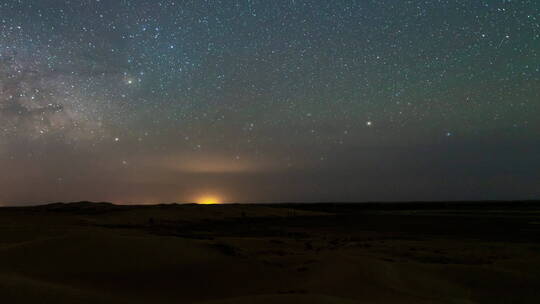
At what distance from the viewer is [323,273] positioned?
8617mm

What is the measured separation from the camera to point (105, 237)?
10.1m

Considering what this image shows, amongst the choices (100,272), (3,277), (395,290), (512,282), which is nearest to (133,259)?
(100,272)

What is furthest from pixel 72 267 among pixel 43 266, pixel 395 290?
pixel 395 290

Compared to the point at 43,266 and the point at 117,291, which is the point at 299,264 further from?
the point at 43,266

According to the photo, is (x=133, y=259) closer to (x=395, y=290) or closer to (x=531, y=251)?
(x=395, y=290)

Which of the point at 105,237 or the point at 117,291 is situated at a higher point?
the point at 105,237

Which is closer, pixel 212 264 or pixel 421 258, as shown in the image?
pixel 212 264

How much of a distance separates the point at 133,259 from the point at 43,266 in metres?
1.82

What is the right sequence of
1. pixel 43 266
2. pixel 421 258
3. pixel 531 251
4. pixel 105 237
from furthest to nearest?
pixel 531 251 → pixel 421 258 → pixel 105 237 → pixel 43 266

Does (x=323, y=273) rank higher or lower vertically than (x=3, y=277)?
lower

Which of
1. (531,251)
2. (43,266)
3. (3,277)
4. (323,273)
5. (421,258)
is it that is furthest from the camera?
(531,251)

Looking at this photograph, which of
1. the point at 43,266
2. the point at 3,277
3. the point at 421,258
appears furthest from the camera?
the point at 421,258

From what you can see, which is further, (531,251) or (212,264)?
(531,251)

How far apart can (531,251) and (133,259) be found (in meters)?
13.9
